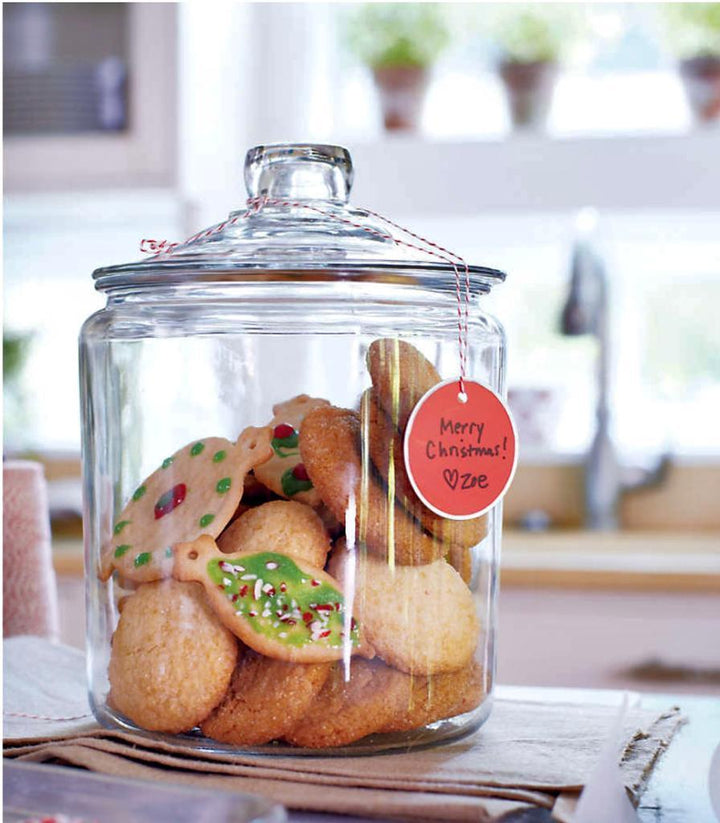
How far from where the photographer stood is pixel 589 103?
2.60 metres

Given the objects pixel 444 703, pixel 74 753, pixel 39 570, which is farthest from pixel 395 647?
pixel 39 570

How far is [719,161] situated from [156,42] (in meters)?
1.08

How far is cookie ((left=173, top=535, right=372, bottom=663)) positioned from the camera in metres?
0.63

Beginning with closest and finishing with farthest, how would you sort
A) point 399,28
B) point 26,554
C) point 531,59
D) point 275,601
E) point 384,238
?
point 275,601, point 384,238, point 26,554, point 531,59, point 399,28

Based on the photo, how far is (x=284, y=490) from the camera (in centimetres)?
68

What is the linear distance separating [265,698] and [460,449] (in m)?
0.17

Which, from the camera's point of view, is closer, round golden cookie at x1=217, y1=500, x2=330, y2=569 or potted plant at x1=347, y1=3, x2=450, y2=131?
round golden cookie at x1=217, y1=500, x2=330, y2=569

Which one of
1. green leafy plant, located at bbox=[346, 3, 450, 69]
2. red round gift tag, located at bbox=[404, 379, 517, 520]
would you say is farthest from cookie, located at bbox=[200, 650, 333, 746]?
green leafy plant, located at bbox=[346, 3, 450, 69]

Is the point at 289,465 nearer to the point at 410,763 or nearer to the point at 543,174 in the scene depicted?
the point at 410,763

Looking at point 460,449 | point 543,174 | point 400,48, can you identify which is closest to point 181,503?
point 460,449

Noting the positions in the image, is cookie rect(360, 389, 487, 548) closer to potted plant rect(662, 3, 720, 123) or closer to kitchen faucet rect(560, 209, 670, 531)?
kitchen faucet rect(560, 209, 670, 531)

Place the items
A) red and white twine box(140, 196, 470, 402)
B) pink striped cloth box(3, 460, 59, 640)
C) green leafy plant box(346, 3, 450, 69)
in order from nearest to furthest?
red and white twine box(140, 196, 470, 402), pink striped cloth box(3, 460, 59, 640), green leafy plant box(346, 3, 450, 69)

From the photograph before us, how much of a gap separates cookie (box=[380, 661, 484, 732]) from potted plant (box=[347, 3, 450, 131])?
1.98m

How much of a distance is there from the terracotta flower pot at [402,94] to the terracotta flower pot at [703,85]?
52 cm
